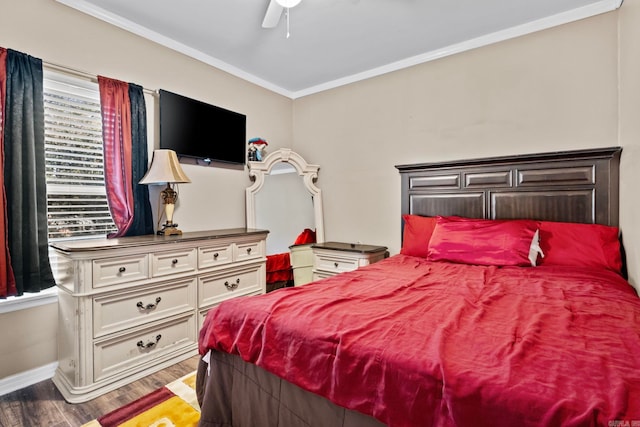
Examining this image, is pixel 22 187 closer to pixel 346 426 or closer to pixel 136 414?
pixel 136 414

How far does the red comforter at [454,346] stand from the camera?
2.61 feet

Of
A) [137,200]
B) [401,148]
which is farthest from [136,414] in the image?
[401,148]

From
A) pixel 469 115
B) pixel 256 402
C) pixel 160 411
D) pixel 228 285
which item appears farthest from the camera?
pixel 469 115

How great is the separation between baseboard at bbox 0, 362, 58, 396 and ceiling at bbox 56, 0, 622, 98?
2.54 metres

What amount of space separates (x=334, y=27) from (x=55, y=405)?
129 inches

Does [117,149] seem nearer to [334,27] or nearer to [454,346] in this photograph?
[334,27]

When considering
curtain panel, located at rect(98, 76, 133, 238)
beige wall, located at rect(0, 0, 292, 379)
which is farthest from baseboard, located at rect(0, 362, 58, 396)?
curtain panel, located at rect(98, 76, 133, 238)

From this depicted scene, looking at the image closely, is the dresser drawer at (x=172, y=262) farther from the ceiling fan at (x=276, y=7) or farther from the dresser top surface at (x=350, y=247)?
the ceiling fan at (x=276, y=7)

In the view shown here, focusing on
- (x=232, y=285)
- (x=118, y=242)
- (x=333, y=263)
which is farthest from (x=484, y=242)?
(x=118, y=242)

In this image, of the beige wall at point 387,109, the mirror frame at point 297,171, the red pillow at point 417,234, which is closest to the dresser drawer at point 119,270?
the beige wall at point 387,109

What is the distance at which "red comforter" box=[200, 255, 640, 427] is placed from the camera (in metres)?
0.80

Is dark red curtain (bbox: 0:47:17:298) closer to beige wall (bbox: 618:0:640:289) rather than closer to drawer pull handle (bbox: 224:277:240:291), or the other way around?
drawer pull handle (bbox: 224:277:240:291)

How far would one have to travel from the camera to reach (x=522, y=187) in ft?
8.68

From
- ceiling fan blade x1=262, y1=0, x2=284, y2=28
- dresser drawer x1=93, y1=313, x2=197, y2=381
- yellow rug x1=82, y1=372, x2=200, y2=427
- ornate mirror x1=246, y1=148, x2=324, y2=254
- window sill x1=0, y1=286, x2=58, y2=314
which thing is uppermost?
ceiling fan blade x1=262, y1=0, x2=284, y2=28
